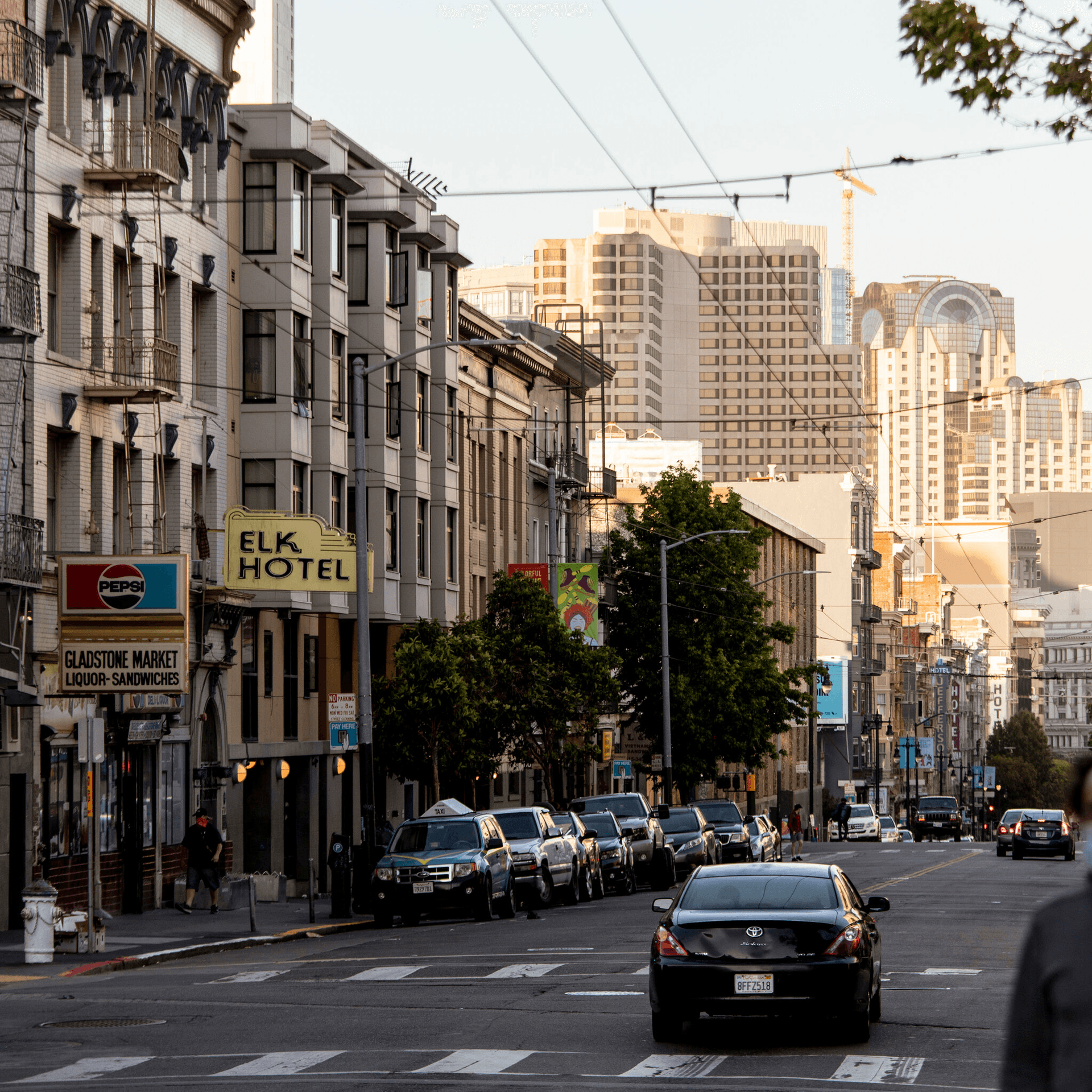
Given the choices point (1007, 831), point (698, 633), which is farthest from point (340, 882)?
point (698, 633)

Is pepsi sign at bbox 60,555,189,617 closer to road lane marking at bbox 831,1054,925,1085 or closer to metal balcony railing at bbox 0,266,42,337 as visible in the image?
metal balcony railing at bbox 0,266,42,337

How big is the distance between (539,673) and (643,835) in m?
5.58

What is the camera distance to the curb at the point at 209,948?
2327cm

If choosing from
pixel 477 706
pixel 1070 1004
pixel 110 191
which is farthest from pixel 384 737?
pixel 1070 1004

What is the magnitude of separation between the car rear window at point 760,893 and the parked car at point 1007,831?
47430 millimetres

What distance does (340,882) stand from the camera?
3181 cm

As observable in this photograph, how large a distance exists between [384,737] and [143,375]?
450 inches

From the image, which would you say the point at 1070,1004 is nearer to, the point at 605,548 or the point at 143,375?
the point at 143,375

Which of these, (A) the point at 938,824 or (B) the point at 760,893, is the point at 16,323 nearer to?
(B) the point at 760,893

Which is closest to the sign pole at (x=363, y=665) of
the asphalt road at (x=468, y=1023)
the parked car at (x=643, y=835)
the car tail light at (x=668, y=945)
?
the asphalt road at (x=468, y=1023)

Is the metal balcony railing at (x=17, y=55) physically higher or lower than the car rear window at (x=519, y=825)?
higher

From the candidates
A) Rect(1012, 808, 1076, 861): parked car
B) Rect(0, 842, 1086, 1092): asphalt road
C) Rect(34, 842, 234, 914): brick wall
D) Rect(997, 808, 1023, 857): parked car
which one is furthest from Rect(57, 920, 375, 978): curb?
Rect(997, 808, 1023, 857): parked car

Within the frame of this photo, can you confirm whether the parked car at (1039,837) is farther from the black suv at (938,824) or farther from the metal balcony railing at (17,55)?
the metal balcony railing at (17,55)

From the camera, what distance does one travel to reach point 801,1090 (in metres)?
12.8
